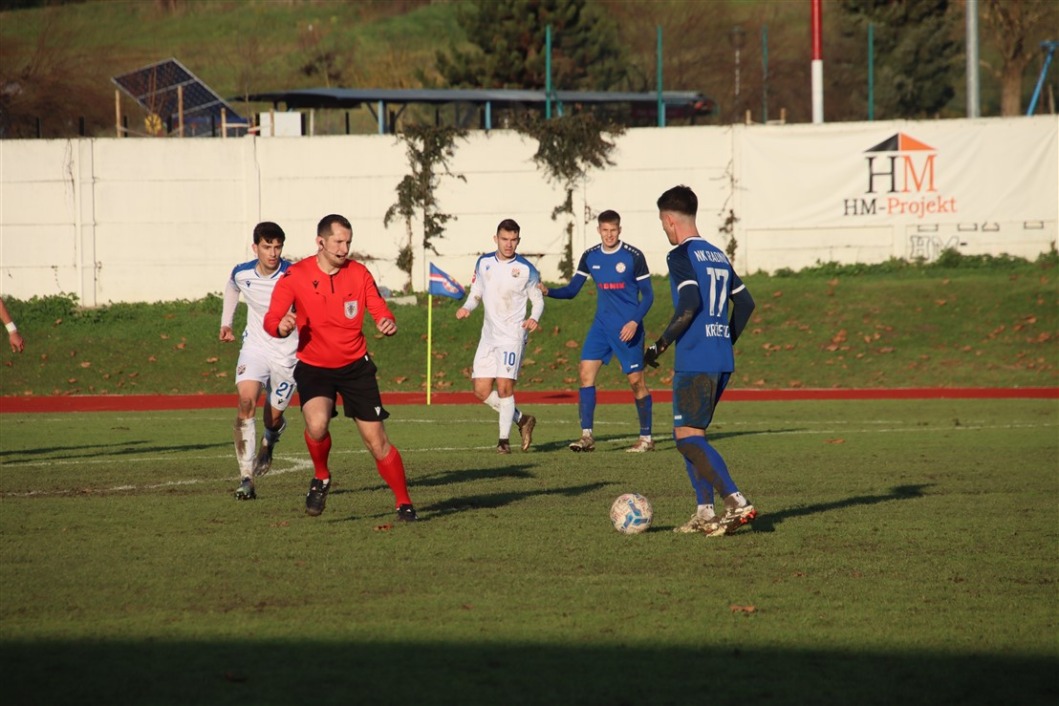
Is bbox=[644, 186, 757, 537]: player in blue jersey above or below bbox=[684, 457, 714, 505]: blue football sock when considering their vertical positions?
above

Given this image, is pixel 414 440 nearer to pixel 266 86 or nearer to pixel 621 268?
pixel 621 268

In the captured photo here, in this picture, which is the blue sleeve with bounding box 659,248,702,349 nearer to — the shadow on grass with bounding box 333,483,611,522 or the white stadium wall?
the shadow on grass with bounding box 333,483,611,522

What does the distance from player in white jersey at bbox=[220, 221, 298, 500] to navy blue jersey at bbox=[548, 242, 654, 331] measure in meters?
3.87

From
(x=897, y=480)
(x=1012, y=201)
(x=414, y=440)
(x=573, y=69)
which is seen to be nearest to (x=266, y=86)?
(x=573, y=69)

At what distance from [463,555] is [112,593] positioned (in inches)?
78.3

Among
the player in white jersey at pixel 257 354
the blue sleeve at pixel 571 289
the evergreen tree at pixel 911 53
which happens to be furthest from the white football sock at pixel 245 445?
the evergreen tree at pixel 911 53

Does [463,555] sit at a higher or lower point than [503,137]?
lower

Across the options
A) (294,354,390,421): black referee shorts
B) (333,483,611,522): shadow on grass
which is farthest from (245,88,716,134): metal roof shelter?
(294,354,390,421): black referee shorts

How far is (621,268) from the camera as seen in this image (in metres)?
14.5

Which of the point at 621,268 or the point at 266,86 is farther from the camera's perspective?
the point at 266,86

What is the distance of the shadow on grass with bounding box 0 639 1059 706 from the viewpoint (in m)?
5.49

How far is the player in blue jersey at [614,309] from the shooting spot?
14.4 m

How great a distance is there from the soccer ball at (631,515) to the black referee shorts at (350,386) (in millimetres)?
1610

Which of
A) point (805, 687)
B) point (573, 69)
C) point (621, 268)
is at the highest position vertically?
point (573, 69)
